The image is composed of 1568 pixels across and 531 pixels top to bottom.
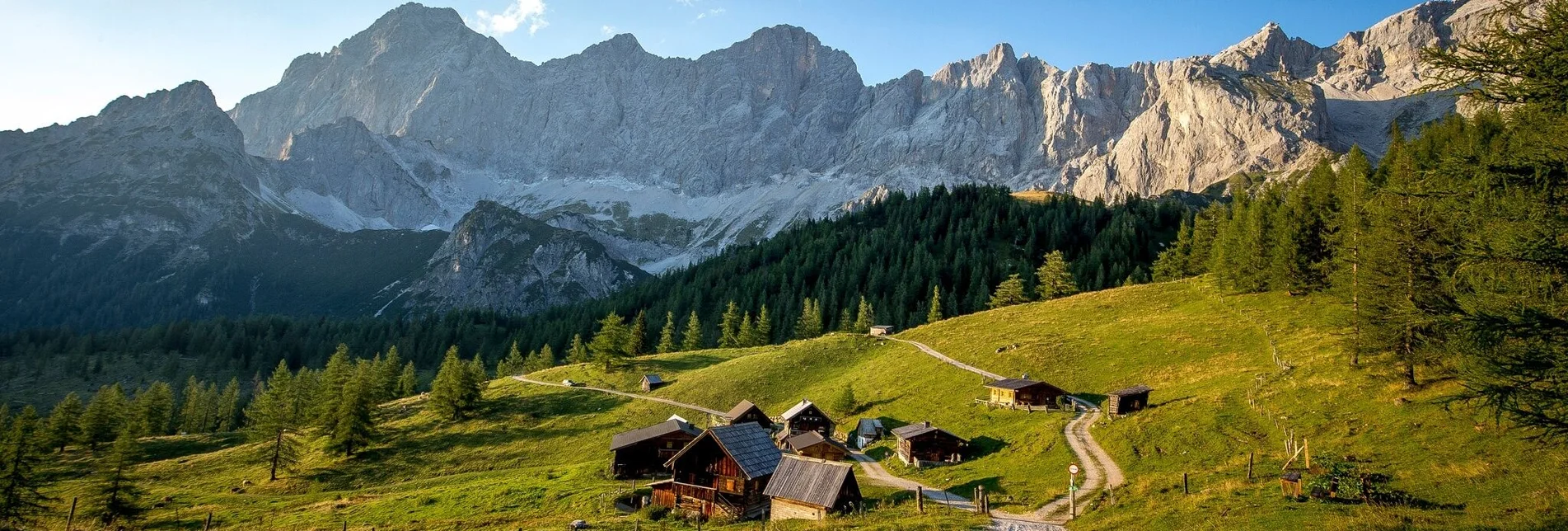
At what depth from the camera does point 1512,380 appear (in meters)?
20.3

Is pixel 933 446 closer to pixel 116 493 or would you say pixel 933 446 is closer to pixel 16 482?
pixel 116 493

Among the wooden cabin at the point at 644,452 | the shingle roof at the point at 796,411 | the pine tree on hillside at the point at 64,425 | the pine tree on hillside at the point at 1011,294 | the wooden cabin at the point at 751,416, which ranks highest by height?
the pine tree on hillside at the point at 1011,294

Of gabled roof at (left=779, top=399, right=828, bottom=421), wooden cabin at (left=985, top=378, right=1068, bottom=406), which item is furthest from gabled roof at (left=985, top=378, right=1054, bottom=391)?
gabled roof at (left=779, top=399, right=828, bottom=421)

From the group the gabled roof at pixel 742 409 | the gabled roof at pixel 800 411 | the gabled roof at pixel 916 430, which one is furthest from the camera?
the gabled roof at pixel 742 409

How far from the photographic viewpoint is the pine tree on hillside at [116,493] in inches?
2250

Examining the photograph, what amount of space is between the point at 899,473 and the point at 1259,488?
2393 cm

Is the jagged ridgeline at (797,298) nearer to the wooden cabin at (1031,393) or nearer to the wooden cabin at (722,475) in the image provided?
the wooden cabin at (1031,393)

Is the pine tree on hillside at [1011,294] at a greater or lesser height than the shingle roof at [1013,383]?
greater

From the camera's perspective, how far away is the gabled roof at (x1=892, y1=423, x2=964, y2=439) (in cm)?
5331

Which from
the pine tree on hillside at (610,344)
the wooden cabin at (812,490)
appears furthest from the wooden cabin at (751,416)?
the pine tree on hillside at (610,344)

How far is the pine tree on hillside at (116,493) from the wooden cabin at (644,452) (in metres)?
Result: 37.3

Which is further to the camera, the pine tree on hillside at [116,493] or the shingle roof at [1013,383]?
the shingle roof at [1013,383]

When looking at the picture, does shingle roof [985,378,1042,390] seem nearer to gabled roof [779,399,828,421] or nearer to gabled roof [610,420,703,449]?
gabled roof [779,399,828,421]

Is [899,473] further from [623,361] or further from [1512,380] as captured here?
[623,361]
